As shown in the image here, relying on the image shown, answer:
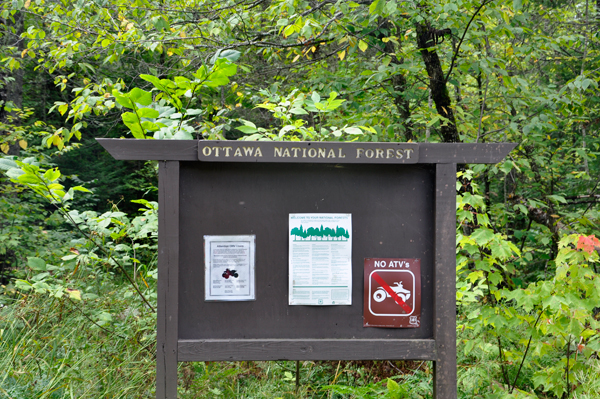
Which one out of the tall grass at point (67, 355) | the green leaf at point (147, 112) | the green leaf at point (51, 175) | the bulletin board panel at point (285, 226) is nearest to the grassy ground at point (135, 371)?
the tall grass at point (67, 355)

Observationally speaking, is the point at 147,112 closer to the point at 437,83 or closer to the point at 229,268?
the point at 229,268

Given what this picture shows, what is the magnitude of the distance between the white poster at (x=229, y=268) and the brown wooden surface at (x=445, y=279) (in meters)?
0.94

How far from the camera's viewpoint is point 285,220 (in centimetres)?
217

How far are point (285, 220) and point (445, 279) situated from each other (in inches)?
34.2

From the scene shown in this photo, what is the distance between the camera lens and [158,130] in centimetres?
259

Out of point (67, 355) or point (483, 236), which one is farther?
point (67, 355)

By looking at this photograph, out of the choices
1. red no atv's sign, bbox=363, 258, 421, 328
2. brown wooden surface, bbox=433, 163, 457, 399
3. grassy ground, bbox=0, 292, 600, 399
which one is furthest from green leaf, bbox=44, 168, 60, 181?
brown wooden surface, bbox=433, 163, 457, 399

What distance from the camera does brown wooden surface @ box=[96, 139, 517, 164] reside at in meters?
2.05

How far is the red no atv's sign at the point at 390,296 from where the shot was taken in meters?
2.15

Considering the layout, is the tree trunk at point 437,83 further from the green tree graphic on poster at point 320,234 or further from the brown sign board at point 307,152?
the green tree graphic on poster at point 320,234

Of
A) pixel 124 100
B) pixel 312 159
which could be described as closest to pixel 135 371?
pixel 124 100

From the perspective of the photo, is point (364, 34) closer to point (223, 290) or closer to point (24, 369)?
point (223, 290)

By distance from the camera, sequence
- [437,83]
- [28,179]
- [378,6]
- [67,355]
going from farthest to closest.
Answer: [437,83] < [378,6] < [67,355] < [28,179]

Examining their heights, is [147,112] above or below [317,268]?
above
